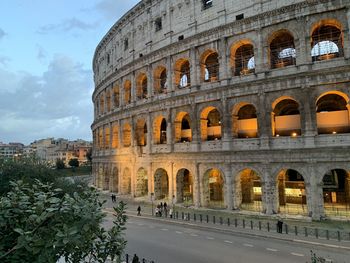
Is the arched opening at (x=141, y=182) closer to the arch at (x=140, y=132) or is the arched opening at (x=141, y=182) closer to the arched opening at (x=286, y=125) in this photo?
the arch at (x=140, y=132)

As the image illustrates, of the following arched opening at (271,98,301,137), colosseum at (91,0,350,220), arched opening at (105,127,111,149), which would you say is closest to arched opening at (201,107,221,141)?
colosseum at (91,0,350,220)

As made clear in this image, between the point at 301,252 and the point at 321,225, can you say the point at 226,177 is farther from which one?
the point at 301,252

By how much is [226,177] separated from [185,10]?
18.4 m

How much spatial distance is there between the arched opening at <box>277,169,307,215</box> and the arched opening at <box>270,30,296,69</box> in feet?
36.5

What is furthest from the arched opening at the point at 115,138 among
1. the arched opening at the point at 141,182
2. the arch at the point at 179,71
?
the arch at the point at 179,71

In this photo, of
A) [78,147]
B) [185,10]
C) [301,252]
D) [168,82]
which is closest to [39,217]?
[301,252]

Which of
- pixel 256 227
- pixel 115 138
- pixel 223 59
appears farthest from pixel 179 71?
pixel 256 227

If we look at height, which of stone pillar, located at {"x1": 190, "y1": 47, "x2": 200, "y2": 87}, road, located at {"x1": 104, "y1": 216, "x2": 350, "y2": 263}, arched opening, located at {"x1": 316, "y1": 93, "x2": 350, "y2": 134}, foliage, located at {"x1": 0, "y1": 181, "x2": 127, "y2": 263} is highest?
stone pillar, located at {"x1": 190, "y1": 47, "x2": 200, "y2": 87}

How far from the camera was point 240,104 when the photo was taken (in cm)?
2842

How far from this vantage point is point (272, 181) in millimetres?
26062

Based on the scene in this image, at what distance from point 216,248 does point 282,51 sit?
22768mm

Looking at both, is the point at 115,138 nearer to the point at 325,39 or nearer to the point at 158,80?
the point at 158,80

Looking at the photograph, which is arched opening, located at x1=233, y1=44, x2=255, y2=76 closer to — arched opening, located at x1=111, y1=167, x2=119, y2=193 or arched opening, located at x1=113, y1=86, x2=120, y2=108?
arched opening, located at x1=113, y1=86, x2=120, y2=108

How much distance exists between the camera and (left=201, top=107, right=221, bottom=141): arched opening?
31.0 meters
